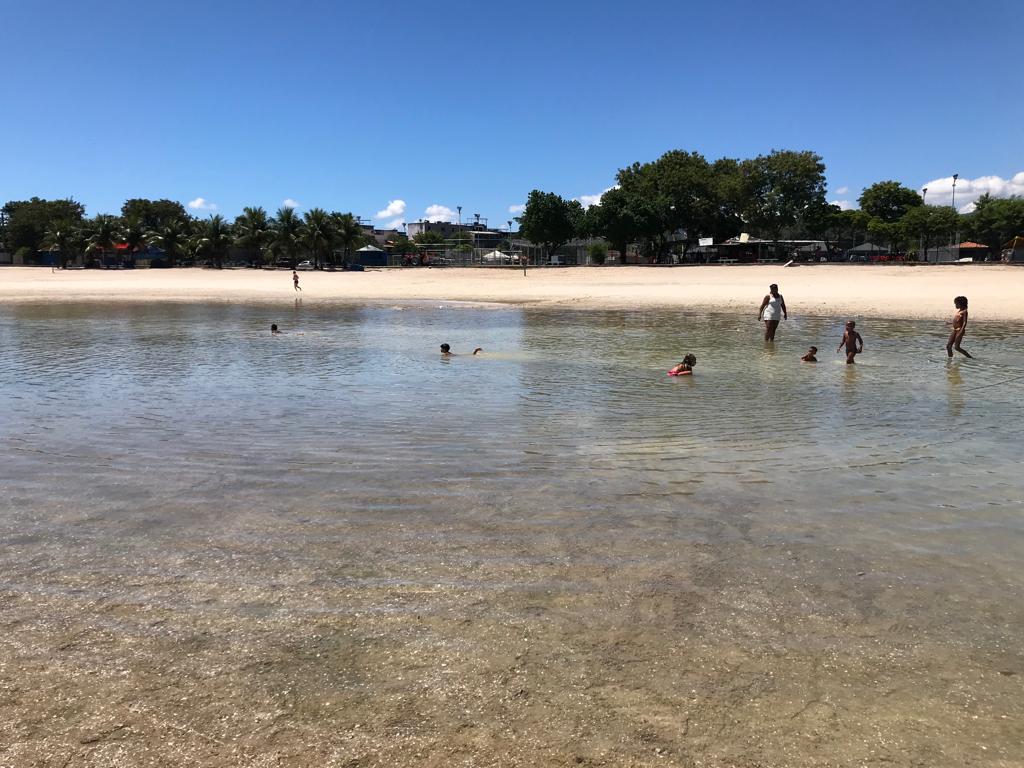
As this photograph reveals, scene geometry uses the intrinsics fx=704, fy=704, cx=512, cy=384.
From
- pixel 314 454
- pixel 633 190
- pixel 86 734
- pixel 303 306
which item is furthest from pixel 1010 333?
pixel 633 190

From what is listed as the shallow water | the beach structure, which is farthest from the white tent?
the shallow water

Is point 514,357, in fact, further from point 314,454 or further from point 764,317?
point 314,454

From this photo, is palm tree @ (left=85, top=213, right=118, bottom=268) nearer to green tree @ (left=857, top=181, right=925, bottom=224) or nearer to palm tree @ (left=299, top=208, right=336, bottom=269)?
palm tree @ (left=299, top=208, right=336, bottom=269)

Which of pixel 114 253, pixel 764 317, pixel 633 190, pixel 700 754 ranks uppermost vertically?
pixel 633 190

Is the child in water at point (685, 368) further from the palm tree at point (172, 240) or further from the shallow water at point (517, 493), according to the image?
the palm tree at point (172, 240)

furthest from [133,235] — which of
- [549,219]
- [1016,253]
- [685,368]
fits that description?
[1016,253]

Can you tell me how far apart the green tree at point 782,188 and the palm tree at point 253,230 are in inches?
1972

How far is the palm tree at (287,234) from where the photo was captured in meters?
72.5

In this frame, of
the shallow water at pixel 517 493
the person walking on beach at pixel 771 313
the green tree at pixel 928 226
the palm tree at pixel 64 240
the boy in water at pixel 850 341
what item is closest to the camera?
the shallow water at pixel 517 493

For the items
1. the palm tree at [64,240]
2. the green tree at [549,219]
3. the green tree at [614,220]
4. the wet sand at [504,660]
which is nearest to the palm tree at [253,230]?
the palm tree at [64,240]

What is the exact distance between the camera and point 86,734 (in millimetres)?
2949

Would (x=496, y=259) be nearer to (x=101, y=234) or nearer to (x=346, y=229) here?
(x=346, y=229)

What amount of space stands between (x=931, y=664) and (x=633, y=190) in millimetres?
77618

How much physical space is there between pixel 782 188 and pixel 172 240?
65053 millimetres
